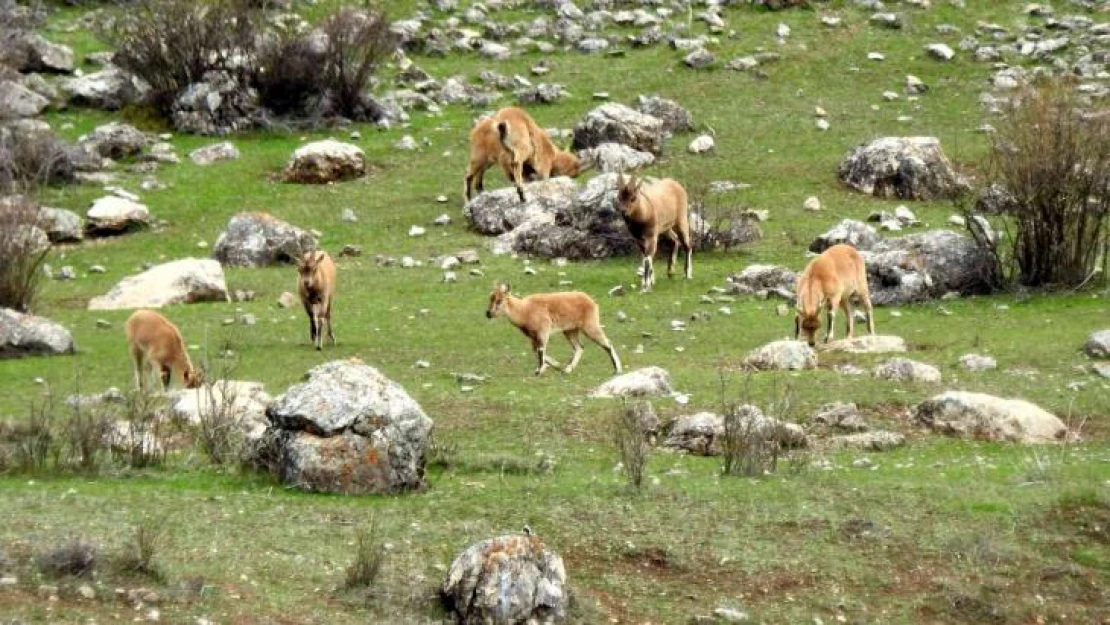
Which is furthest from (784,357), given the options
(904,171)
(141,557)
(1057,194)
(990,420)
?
(904,171)

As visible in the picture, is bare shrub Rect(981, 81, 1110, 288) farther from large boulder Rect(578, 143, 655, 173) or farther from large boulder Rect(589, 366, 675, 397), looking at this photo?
large boulder Rect(589, 366, 675, 397)

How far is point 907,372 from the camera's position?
1898 cm

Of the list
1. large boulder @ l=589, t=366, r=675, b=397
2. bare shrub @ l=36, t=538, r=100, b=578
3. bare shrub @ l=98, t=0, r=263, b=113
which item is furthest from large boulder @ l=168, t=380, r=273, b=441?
bare shrub @ l=98, t=0, r=263, b=113

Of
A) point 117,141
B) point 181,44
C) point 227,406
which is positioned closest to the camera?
point 227,406

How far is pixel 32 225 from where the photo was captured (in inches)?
944

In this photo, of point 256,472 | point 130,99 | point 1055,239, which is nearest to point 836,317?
point 1055,239

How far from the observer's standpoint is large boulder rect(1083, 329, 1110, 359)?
20.4 meters

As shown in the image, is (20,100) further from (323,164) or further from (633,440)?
(633,440)

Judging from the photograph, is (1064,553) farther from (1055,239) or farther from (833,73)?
(833,73)

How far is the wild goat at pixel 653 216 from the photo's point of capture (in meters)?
26.3

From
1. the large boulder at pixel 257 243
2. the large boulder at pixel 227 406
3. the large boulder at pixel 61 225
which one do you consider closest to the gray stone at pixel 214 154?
the large boulder at pixel 61 225

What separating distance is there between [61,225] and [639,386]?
47.7 feet

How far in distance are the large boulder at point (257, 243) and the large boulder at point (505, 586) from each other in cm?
1655

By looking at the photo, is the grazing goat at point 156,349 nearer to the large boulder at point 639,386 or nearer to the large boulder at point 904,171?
the large boulder at point 639,386
